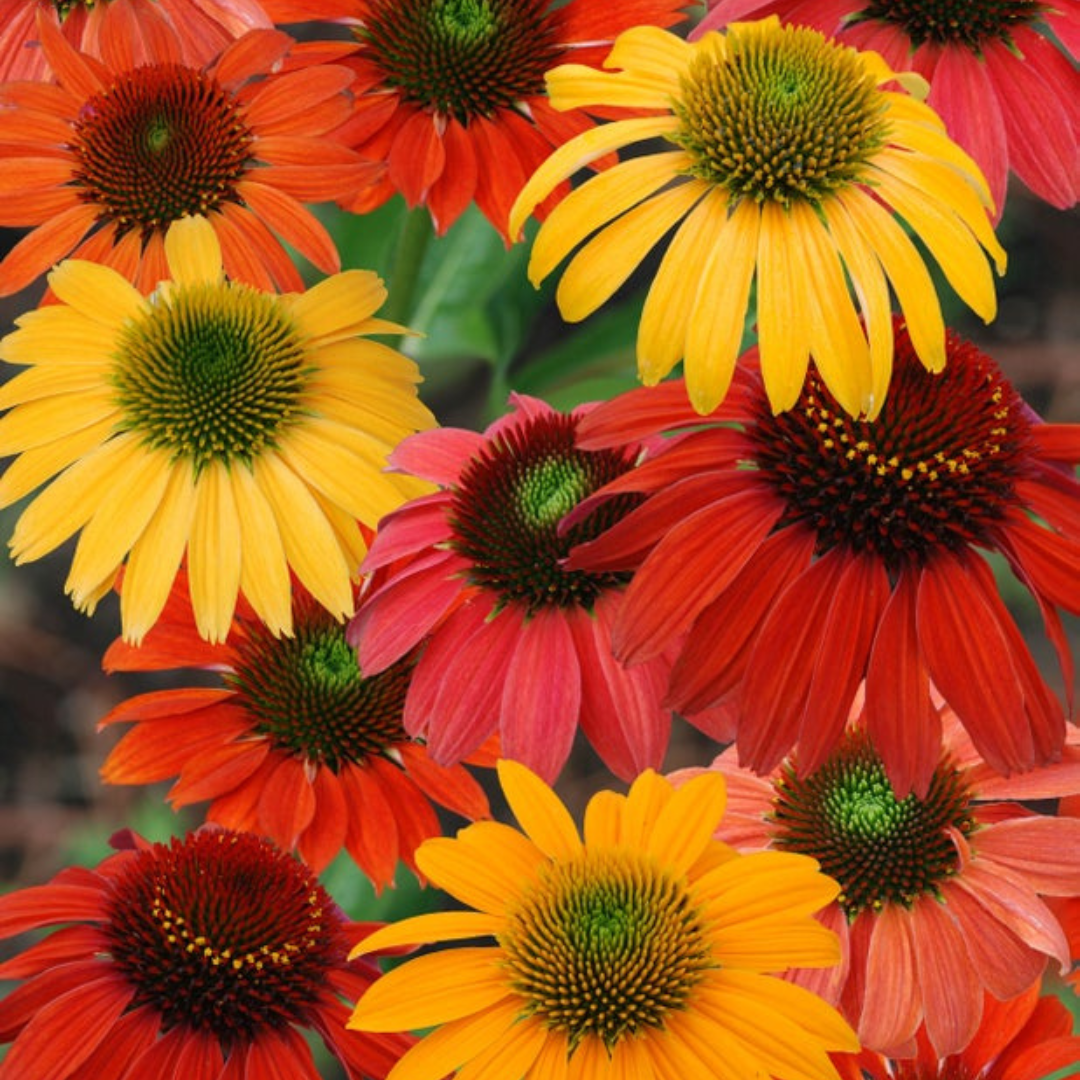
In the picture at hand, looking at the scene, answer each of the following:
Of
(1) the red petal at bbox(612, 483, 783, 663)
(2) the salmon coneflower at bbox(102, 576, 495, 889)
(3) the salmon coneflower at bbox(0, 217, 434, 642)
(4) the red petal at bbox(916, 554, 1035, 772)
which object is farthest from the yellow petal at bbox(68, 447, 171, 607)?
(4) the red petal at bbox(916, 554, 1035, 772)

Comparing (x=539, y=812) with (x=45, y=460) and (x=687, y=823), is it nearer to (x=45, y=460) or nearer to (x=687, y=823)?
(x=687, y=823)

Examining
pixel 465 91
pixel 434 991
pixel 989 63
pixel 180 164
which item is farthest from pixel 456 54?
pixel 434 991

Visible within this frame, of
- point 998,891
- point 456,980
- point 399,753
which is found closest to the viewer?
point 456,980

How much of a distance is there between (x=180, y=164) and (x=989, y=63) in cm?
36

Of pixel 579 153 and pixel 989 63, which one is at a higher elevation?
pixel 989 63

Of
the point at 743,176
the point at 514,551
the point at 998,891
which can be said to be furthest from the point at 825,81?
the point at 998,891

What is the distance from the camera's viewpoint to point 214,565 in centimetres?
76

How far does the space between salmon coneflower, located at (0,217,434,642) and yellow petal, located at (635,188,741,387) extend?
154 mm

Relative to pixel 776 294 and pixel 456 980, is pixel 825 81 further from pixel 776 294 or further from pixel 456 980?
pixel 456 980

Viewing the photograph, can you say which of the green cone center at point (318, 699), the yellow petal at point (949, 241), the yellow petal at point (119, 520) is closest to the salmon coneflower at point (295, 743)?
the green cone center at point (318, 699)

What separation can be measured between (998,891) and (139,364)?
1.35 feet

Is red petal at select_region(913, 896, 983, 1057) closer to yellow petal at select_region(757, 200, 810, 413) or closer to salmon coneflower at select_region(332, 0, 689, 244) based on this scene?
yellow petal at select_region(757, 200, 810, 413)

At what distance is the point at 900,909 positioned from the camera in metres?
0.79

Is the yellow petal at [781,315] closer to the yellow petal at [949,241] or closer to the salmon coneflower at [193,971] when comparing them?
the yellow petal at [949,241]
